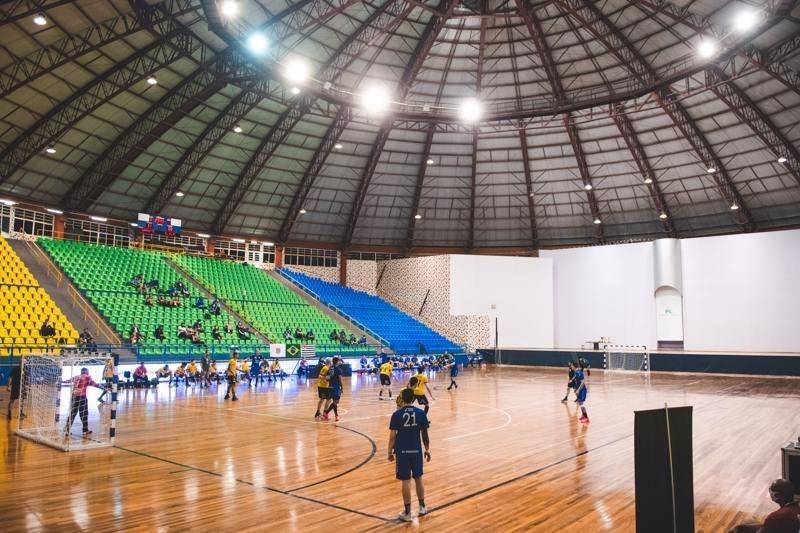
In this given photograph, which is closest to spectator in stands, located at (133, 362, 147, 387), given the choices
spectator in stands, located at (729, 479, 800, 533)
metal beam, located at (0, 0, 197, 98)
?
metal beam, located at (0, 0, 197, 98)

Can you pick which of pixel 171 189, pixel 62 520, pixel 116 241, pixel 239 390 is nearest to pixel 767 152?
pixel 239 390

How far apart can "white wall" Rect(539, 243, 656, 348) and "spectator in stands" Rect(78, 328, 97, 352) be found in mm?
37571

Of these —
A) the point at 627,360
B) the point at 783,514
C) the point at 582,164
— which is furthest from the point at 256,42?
the point at 627,360

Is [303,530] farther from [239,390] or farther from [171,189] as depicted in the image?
[171,189]

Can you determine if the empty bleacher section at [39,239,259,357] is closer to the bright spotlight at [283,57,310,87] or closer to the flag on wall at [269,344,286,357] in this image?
the flag on wall at [269,344,286,357]

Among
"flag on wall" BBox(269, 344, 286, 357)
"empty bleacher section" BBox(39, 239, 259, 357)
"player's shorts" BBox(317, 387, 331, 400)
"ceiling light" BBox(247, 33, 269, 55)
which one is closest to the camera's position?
"player's shorts" BBox(317, 387, 331, 400)

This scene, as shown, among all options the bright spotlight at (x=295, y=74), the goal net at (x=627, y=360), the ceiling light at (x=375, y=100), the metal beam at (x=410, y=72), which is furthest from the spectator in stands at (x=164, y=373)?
the goal net at (x=627, y=360)

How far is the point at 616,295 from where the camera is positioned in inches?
1893

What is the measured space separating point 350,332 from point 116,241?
19769 mm

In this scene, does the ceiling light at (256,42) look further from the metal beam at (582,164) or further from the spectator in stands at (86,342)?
the metal beam at (582,164)

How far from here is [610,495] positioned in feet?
33.1

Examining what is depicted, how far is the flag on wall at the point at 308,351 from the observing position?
3800 cm

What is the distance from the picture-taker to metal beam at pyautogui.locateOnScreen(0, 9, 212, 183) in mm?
27172

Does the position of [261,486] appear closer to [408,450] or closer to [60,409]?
[408,450]
